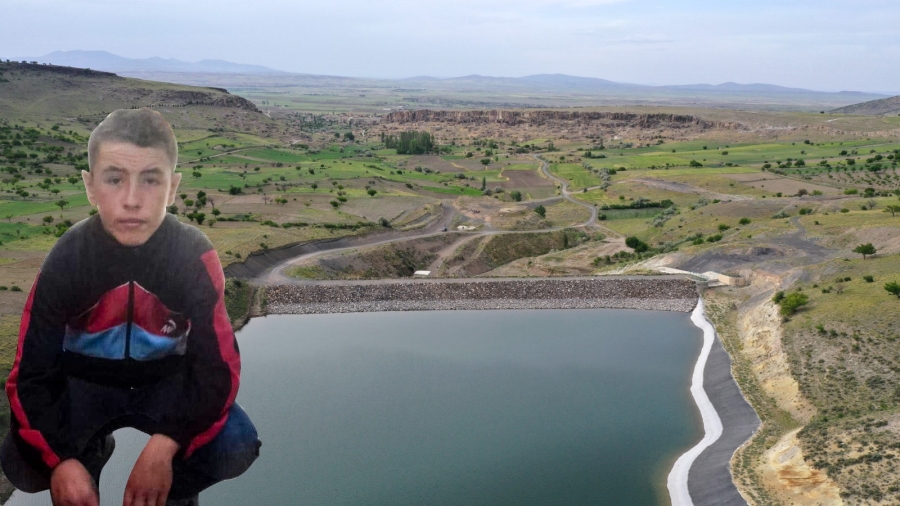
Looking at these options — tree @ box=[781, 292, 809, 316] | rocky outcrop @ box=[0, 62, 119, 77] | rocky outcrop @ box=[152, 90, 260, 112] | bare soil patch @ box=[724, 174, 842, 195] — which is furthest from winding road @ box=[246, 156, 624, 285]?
rocky outcrop @ box=[0, 62, 119, 77]

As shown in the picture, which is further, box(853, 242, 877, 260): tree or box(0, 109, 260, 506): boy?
box(853, 242, 877, 260): tree

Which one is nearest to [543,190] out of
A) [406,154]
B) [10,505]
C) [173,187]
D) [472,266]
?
[472,266]

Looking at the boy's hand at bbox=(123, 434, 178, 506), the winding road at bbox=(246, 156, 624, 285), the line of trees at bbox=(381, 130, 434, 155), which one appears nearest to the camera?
the boy's hand at bbox=(123, 434, 178, 506)

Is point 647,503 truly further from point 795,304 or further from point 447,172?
point 447,172

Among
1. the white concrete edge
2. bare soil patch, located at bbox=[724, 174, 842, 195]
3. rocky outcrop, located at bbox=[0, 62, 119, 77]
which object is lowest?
the white concrete edge

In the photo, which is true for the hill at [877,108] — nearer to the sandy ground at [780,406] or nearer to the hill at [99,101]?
the hill at [99,101]

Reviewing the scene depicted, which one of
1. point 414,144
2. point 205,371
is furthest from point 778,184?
point 205,371

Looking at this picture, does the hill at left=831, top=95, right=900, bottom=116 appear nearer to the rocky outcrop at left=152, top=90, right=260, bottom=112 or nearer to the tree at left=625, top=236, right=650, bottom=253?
the rocky outcrop at left=152, top=90, right=260, bottom=112
